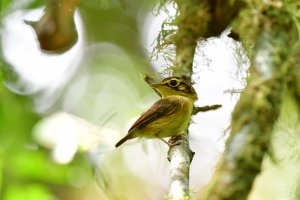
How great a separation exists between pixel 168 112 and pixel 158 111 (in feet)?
0.17

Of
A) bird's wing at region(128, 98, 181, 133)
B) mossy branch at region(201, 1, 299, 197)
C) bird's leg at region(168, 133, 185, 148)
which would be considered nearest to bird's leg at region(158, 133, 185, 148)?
bird's leg at region(168, 133, 185, 148)

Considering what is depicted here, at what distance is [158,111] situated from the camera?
2486mm

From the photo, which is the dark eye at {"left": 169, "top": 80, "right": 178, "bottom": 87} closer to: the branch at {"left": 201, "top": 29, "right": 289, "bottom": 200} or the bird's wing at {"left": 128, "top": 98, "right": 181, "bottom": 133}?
the bird's wing at {"left": 128, "top": 98, "right": 181, "bottom": 133}

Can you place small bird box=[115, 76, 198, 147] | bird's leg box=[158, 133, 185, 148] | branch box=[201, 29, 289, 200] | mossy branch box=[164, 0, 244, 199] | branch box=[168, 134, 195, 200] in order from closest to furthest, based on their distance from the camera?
branch box=[201, 29, 289, 200] < branch box=[168, 134, 195, 200] < mossy branch box=[164, 0, 244, 199] < bird's leg box=[158, 133, 185, 148] < small bird box=[115, 76, 198, 147]

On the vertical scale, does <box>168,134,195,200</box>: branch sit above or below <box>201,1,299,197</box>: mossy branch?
below

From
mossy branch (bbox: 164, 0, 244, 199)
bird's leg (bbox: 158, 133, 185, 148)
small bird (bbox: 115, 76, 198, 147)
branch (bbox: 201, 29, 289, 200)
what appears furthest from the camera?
small bird (bbox: 115, 76, 198, 147)

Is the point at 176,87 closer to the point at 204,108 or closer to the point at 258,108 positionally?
the point at 204,108

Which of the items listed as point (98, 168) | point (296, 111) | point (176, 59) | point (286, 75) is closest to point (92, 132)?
point (98, 168)

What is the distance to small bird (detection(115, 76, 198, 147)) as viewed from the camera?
237cm

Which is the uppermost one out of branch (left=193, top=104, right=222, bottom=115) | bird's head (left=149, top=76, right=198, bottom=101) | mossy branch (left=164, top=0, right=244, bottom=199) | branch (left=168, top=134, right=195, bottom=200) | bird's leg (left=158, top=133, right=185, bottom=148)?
mossy branch (left=164, top=0, right=244, bottom=199)

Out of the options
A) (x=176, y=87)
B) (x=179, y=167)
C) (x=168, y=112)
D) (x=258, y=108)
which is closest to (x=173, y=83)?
(x=176, y=87)

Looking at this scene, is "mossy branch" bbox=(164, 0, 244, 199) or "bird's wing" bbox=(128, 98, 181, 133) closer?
"mossy branch" bbox=(164, 0, 244, 199)

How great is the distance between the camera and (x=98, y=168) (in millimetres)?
2553

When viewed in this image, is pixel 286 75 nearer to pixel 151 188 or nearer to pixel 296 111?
pixel 296 111
